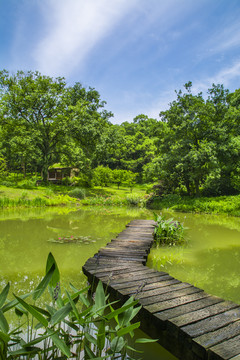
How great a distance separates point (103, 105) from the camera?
31.3 metres

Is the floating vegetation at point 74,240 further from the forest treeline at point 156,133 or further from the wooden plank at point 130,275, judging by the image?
the forest treeline at point 156,133

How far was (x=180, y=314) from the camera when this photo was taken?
261 cm

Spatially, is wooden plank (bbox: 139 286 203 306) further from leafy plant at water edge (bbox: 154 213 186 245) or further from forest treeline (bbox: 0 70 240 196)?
forest treeline (bbox: 0 70 240 196)

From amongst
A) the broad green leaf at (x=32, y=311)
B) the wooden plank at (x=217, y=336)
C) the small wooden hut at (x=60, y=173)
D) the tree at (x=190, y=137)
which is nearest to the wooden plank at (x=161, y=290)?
the wooden plank at (x=217, y=336)

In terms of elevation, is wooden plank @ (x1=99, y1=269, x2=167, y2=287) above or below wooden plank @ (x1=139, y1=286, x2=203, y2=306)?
below

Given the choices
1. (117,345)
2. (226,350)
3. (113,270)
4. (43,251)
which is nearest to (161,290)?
(113,270)

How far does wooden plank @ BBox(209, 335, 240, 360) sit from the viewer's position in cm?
192

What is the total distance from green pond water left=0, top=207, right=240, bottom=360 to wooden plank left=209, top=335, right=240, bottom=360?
77cm

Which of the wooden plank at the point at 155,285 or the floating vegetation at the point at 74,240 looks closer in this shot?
the wooden plank at the point at 155,285

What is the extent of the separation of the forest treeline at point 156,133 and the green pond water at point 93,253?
8.16 meters

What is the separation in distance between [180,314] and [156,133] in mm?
18241

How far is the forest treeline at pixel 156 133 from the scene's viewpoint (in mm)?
16656

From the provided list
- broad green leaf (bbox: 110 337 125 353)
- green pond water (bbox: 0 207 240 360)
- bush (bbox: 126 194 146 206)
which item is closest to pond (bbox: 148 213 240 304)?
green pond water (bbox: 0 207 240 360)

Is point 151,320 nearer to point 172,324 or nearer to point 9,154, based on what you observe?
point 172,324
